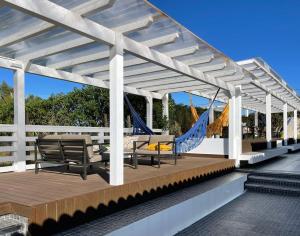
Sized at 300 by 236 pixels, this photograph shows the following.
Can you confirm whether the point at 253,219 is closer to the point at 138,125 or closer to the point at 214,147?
the point at 214,147

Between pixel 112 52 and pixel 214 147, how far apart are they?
543 cm

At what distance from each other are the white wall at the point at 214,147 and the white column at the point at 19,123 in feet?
17.0

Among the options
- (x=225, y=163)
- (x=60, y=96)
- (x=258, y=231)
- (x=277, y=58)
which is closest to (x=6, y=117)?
(x=60, y=96)

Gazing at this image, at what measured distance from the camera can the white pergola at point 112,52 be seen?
13.7 ft

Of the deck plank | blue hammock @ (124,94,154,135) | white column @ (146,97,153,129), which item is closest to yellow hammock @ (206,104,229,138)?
white column @ (146,97,153,129)

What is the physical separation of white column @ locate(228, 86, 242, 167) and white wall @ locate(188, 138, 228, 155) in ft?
1.17

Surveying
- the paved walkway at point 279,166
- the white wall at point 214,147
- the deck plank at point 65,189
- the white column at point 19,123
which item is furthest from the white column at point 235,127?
the white column at point 19,123

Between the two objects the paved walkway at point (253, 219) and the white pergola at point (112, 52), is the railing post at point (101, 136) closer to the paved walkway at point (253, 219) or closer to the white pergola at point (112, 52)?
the white pergola at point (112, 52)

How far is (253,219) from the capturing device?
4.64 meters

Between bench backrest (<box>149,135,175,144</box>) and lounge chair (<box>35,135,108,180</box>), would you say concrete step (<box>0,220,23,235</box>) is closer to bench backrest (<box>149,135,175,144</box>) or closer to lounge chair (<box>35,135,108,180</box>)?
lounge chair (<box>35,135,108,180</box>)

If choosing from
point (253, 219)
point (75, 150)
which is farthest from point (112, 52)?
point (253, 219)

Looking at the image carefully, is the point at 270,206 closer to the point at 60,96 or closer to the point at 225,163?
the point at 225,163

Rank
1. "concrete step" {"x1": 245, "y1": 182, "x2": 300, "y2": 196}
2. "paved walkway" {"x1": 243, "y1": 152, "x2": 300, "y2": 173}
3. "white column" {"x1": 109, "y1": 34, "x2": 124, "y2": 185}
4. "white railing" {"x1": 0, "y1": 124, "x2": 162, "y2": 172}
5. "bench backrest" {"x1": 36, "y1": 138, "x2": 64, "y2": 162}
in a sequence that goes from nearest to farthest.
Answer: "white column" {"x1": 109, "y1": 34, "x2": 124, "y2": 185}, "bench backrest" {"x1": 36, "y1": 138, "x2": 64, "y2": 162}, "white railing" {"x1": 0, "y1": 124, "x2": 162, "y2": 172}, "concrete step" {"x1": 245, "y1": 182, "x2": 300, "y2": 196}, "paved walkway" {"x1": 243, "y1": 152, "x2": 300, "y2": 173}

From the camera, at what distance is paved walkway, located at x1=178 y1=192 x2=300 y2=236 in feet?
13.6
